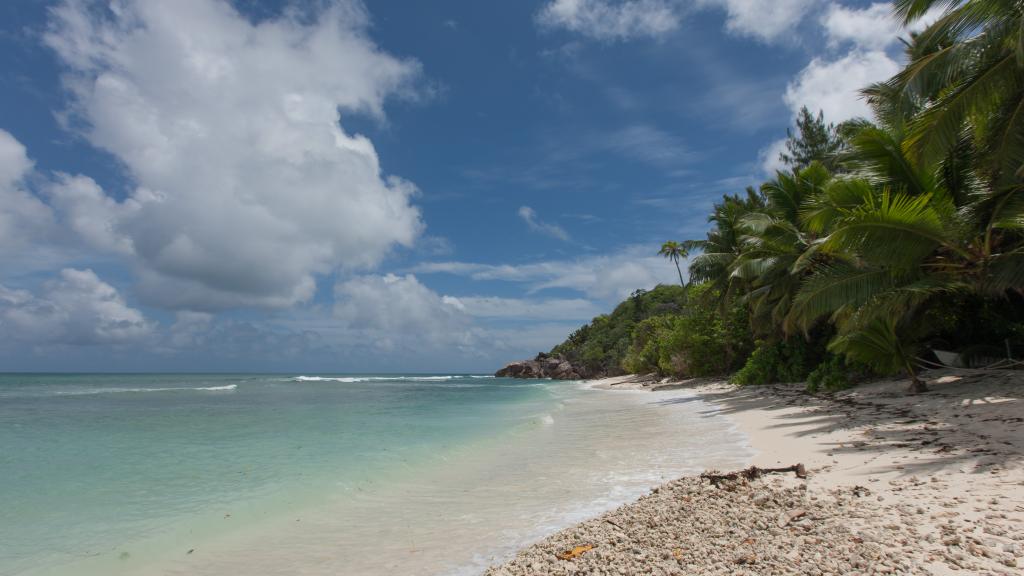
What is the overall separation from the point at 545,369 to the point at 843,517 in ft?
252

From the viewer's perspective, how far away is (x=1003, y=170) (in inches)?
315

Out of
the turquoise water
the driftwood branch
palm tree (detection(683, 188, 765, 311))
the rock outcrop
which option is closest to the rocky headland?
the rock outcrop

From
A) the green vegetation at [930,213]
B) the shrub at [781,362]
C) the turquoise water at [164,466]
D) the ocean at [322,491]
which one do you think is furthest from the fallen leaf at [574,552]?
the shrub at [781,362]

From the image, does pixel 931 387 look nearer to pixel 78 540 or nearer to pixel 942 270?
pixel 942 270

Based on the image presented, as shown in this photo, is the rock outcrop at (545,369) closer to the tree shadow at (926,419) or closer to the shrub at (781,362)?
the shrub at (781,362)

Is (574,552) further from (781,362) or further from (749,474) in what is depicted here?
(781,362)

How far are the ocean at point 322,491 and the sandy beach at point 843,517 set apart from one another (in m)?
0.88

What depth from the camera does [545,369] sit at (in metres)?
A: 79.8

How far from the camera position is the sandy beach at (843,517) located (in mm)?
3086

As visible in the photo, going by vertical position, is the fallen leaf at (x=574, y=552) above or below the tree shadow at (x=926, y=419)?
below

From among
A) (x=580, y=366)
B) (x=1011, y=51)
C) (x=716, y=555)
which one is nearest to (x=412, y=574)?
(x=716, y=555)

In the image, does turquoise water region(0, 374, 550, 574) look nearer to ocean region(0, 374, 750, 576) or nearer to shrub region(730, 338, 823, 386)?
ocean region(0, 374, 750, 576)

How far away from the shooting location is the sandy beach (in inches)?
121

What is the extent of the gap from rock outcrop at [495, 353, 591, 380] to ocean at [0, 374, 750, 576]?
55240 mm
